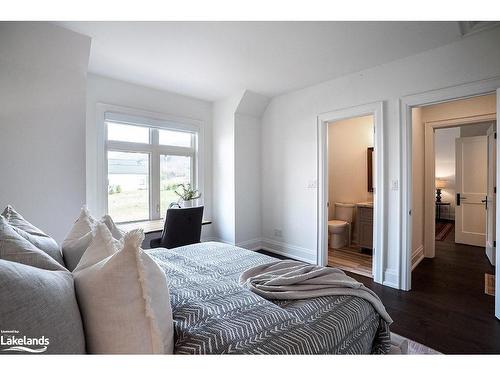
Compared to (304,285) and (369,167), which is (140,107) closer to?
(304,285)

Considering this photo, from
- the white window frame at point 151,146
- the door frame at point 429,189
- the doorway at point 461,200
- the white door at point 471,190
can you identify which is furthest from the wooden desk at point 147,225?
the white door at point 471,190

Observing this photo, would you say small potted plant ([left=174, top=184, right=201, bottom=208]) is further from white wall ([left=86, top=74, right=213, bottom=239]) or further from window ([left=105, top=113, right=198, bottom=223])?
white wall ([left=86, top=74, right=213, bottom=239])

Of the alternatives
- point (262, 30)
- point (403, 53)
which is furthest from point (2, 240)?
point (403, 53)

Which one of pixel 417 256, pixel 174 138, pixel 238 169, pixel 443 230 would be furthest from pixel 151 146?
pixel 443 230

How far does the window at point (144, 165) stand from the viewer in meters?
3.37

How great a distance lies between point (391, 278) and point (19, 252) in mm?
3197

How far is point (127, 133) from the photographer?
3.48 metres

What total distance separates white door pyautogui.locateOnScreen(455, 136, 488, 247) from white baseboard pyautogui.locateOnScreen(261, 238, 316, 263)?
10.2 feet

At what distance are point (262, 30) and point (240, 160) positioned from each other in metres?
2.11

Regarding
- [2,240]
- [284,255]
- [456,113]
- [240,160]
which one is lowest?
[284,255]

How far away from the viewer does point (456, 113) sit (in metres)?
3.40

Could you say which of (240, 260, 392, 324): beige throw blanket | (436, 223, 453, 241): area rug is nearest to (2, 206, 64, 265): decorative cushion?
(240, 260, 392, 324): beige throw blanket

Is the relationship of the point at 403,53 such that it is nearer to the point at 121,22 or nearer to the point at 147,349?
the point at 121,22

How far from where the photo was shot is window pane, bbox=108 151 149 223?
3371 mm
